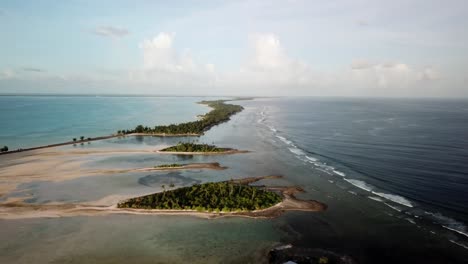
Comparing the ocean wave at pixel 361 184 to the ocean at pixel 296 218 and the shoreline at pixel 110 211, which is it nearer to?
the ocean at pixel 296 218

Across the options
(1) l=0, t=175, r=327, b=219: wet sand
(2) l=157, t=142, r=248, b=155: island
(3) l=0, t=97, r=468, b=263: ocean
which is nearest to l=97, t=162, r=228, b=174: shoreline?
(3) l=0, t=97, r=468, b=263: ocean

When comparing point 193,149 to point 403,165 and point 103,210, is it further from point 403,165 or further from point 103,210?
point 403,165

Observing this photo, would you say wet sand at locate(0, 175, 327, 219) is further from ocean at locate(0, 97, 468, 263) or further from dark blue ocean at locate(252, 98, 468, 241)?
dark blue ocean at locate(252, 98, 468, 241)

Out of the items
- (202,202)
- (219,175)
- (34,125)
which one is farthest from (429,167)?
(34,125)

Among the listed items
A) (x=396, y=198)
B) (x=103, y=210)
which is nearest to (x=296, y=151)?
(x=396, y=198)

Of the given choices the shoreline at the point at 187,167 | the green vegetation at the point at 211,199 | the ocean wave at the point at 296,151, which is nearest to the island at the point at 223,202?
the green vegetation at the point at 211,199
